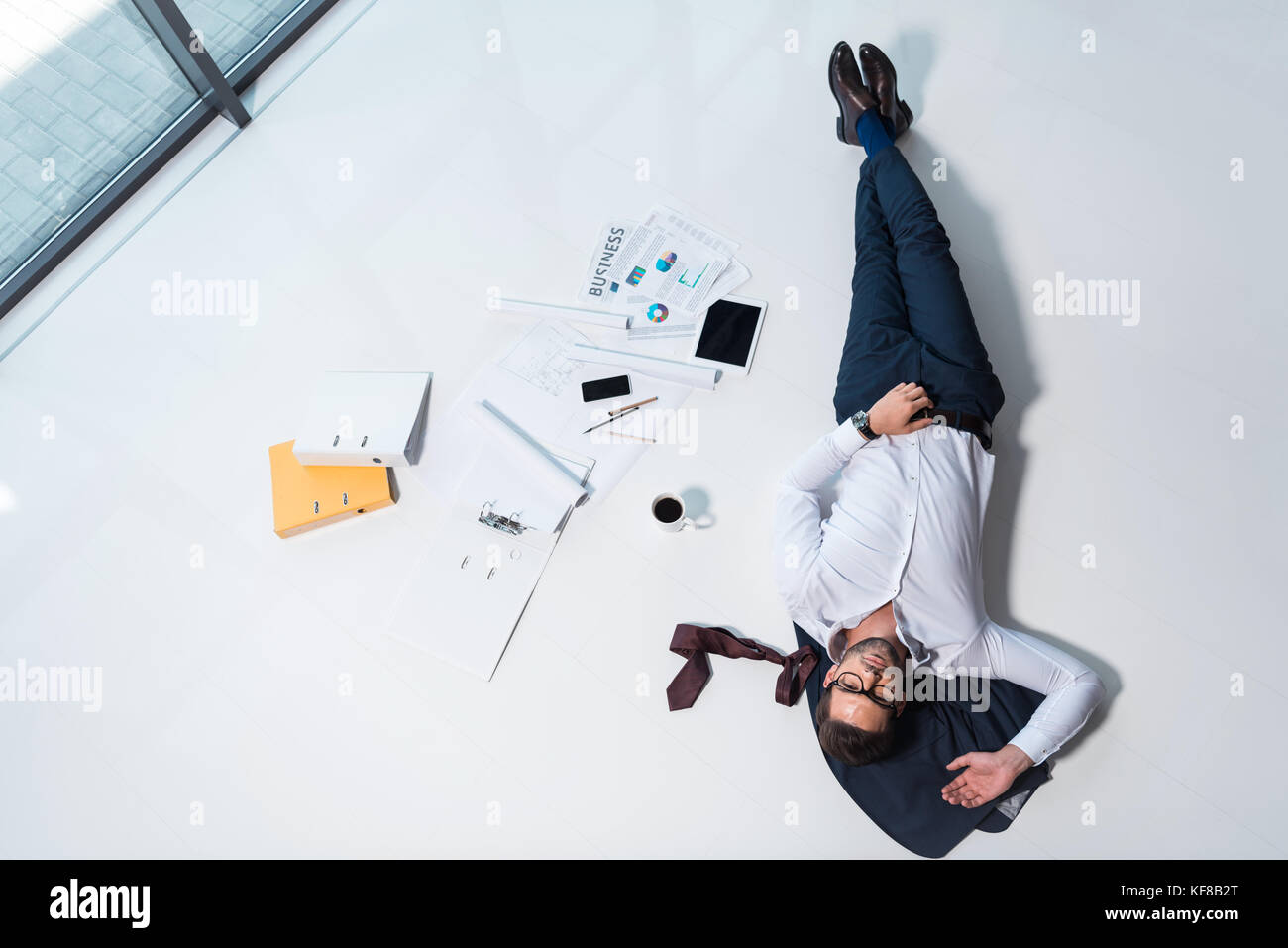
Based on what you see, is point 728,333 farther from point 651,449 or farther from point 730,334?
point 651,449

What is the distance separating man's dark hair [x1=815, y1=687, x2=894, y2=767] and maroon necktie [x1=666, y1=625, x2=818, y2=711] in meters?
0.32

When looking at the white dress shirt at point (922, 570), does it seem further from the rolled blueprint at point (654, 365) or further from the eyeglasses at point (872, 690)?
the rolled blueprint at point (654, 365)

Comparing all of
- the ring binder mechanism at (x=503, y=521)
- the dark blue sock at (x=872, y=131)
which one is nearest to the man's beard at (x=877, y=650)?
the ring binder mechanism at (x=503, y=521)

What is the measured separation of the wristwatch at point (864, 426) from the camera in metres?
2.65

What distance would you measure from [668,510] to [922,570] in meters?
0.79

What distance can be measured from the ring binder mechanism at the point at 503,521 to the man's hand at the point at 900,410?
115cm

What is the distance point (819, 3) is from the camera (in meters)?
3.86

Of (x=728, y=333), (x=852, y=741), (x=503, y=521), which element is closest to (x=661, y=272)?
(x=728, y=333)

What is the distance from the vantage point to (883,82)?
3.38 m

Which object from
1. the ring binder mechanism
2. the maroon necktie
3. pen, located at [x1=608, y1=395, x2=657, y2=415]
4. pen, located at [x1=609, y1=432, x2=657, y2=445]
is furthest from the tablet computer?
the maroon necktie

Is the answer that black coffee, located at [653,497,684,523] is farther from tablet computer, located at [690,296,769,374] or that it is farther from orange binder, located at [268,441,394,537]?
orange binder, located at [268,441,394,537]

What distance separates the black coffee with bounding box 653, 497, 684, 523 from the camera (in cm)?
289

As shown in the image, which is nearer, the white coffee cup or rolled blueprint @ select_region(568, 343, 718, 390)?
the white coffee cup
